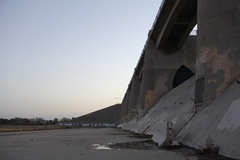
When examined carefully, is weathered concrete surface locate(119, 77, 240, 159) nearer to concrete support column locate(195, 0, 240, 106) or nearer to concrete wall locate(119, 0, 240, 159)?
concrete wall locate(119, 0, 240, 159)

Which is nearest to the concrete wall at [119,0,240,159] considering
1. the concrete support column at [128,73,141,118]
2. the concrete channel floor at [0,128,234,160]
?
the concrete channel floor at [0,128,234,160]

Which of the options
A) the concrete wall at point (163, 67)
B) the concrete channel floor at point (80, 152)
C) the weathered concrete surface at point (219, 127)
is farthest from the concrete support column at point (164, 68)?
the weathered concrete surface at point (219, 127)

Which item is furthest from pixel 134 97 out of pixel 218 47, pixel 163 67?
pixel 218 47

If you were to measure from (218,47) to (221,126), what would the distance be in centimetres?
390

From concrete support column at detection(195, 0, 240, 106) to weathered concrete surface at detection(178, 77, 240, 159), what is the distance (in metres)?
0.48

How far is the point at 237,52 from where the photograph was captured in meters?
11.1

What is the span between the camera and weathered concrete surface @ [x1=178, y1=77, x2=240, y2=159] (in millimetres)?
7883

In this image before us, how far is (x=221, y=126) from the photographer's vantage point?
9094 mm

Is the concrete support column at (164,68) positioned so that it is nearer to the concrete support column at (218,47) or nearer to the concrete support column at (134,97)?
the concrete support column at (134,97)

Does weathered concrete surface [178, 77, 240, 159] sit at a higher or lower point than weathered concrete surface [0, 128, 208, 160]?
higher

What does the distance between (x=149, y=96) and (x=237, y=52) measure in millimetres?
22921

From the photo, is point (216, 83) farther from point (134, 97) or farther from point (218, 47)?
point (134, 97)

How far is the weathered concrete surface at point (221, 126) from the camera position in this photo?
7.88 meters

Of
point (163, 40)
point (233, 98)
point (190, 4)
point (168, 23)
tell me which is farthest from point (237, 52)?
point (163, 40)
